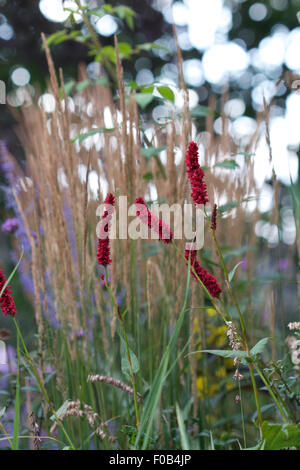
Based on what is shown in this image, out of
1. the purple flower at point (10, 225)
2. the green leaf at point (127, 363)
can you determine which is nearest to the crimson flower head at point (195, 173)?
the green leaf at point (127, 363)

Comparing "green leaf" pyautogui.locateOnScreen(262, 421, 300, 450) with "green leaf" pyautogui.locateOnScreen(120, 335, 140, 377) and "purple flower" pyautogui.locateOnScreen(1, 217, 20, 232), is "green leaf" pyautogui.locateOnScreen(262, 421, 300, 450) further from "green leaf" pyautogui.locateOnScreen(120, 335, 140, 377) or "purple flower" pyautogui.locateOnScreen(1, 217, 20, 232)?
"purple flower" pyautogui.locateOnScreen(1, 217, 20, 232)

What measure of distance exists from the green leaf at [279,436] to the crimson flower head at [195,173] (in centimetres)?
33

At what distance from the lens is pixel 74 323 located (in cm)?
104

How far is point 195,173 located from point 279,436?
1.28 ft

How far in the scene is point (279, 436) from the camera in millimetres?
625

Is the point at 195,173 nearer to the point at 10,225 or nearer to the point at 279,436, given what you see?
the point at 279,436

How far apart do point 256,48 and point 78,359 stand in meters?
5.35

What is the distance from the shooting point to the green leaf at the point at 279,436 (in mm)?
609

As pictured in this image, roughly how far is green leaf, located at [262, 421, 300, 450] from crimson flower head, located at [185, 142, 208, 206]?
326 mm

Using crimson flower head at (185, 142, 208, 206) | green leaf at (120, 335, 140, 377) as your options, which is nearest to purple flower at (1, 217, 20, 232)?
green leaf at (120, 335, 140, 377)

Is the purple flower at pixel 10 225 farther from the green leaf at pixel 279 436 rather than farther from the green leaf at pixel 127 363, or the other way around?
the green leaf at pixel 279 436

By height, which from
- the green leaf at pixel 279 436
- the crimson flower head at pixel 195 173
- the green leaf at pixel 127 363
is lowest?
the green leaf at pixel 279 436
